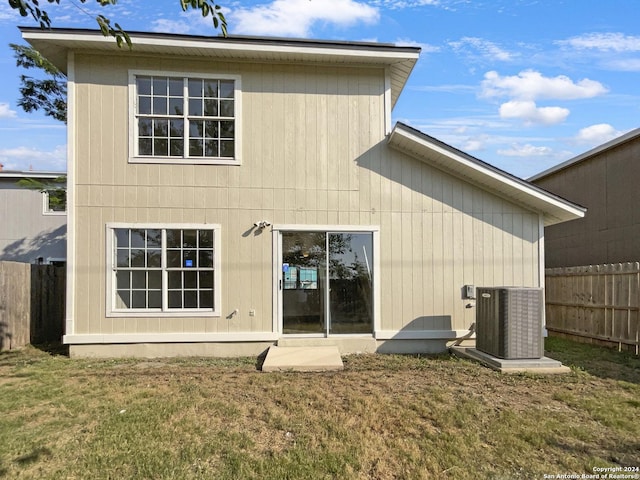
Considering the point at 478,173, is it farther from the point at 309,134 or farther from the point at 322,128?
the point at 309,134

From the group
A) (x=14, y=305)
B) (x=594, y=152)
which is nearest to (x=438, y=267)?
(x=594, y=152)

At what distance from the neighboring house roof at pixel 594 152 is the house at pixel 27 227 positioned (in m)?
18.6

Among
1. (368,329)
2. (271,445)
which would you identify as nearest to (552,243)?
(368,329)

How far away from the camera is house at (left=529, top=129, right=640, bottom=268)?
1123cm

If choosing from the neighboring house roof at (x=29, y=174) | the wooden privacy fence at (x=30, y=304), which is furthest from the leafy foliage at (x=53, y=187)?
the wooden privacy fence at (x=30, y=304)

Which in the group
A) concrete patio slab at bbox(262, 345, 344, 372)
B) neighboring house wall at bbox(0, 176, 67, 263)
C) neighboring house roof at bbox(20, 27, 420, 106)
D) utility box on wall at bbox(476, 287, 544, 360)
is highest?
neighboring house roof at bbox(20, 27, 420, 106)

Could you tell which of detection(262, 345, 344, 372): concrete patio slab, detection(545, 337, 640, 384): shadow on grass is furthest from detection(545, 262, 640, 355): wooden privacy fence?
detection(262, 345, 344, 372): concrete patio slab

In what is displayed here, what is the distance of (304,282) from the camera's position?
27.2 feet

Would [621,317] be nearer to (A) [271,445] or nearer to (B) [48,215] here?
(A) [271,445]

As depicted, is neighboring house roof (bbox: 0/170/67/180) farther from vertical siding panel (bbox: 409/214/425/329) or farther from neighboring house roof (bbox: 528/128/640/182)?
neighboring house roof (bbox: 528/128/640/182)

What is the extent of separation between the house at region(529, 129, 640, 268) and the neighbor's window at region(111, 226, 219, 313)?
10.3 m

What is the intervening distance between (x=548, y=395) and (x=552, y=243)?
1113 cm

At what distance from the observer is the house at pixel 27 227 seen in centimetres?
1812

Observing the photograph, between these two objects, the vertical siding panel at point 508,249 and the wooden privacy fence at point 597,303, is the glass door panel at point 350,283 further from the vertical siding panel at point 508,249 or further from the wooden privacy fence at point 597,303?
the wooden privacy fence at point 597,303
